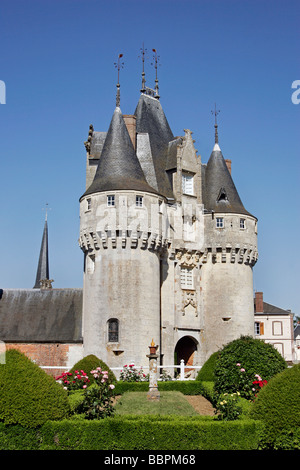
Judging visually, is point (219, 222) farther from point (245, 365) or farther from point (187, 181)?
point (245, 365)

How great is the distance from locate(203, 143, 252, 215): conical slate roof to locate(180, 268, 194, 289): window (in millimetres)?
4066

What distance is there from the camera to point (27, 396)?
1380 centimetres

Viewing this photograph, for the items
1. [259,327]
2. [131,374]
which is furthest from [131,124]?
[259,327]

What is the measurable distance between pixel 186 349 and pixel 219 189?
1002 cm

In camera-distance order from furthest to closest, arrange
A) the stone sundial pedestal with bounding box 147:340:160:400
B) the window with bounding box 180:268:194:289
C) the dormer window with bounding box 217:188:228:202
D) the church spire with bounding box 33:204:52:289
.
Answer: the church spire with bounding box 33:204:52:289, the dormer window with bounding box 217:188:228:202, the window with bounding box 180:268:194:289, the stone sundial pedestal with bounding box 147:340:160:400

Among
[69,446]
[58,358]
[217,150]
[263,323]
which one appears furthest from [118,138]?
[263,323]

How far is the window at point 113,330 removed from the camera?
30344 mm

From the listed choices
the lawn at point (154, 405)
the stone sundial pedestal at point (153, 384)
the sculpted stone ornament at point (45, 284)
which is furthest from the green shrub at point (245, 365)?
the sculpted stone ornament at point (45, 284)

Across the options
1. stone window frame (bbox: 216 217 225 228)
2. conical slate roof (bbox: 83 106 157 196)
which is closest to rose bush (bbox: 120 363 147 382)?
conical slate roof (bbox: 83 106 157 196)

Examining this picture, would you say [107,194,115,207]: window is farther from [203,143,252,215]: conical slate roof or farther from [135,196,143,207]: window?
[203,143,252,215]: conical slate roof

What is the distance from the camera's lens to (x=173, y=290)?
112ft

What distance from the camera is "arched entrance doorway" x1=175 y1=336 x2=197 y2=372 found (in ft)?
116

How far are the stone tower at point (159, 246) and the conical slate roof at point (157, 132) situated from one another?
9 cm
